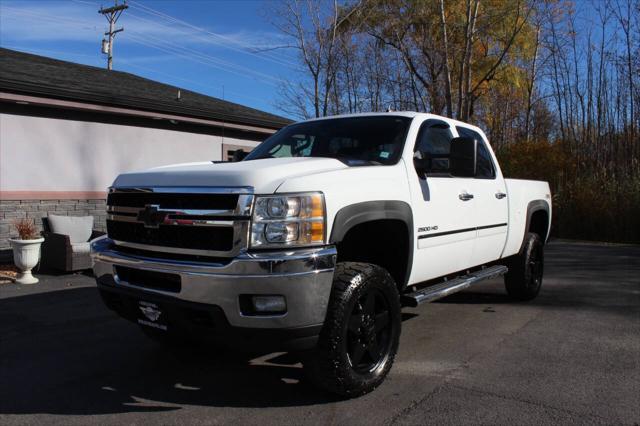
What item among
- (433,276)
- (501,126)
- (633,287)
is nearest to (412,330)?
(433,276)

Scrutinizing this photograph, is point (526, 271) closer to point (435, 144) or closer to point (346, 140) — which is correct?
point (435, 144)

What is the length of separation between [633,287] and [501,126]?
2602 cm

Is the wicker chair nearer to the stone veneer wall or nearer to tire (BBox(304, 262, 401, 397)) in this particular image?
the stone veneer wall

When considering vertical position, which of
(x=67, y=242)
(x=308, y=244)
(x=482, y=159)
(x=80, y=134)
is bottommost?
(x=67, y=242)

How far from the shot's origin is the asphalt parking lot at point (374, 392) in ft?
10.9

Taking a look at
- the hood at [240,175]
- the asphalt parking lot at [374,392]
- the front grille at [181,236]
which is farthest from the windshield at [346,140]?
the asphalt parking lot at [374,392]

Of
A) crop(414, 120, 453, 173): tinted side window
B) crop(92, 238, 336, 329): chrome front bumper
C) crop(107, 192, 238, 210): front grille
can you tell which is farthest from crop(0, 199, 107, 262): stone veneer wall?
crop(414, 120, 453, 173): tinted side window

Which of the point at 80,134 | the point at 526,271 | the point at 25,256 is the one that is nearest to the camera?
the point at 526,271

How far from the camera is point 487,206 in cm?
519

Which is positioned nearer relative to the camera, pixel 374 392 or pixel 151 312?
pixel 151 312

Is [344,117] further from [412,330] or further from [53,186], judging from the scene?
[53,186]

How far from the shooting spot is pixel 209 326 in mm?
3160

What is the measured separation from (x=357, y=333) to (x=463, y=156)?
1627 mm

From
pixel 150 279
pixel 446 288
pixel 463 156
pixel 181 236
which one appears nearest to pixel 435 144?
pixel 463 156
